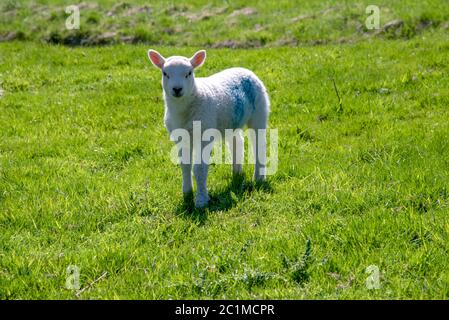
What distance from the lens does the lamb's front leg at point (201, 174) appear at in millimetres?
6539

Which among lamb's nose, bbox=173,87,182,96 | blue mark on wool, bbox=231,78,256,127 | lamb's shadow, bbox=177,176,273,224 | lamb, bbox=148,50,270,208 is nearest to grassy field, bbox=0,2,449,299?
lamb's shadow, bbox=177,176,273,224

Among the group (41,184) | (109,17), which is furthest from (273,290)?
(109,17)

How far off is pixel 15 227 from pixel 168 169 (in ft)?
7.08

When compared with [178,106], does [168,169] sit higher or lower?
lower

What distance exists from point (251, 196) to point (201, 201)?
1.97 ft

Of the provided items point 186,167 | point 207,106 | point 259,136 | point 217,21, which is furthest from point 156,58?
point 217,21

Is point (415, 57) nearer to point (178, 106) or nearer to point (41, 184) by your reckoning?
point (178, 106)

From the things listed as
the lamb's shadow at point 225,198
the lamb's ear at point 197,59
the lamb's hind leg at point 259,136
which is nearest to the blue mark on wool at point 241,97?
the lamb's hind leg at point 259,136

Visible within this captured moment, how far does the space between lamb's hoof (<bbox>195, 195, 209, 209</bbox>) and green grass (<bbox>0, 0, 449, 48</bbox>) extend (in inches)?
332

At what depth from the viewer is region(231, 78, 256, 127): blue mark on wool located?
691cm

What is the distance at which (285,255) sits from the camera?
523cm

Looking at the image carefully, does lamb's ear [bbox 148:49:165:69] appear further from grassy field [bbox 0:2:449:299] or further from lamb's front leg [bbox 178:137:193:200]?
→ grassy field [bbox 0:2:449:299]

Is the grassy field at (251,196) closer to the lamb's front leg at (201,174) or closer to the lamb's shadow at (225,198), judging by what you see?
the lamb's shadow at (225,198)

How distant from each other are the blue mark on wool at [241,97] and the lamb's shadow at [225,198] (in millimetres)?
735
